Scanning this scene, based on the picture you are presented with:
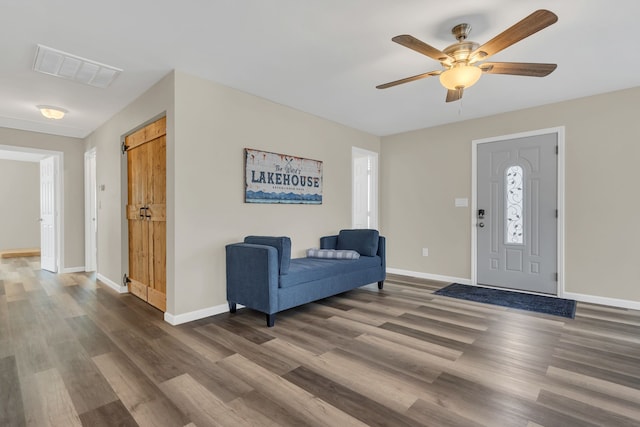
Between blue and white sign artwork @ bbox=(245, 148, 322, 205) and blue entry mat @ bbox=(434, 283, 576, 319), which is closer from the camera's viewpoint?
blue entry mat @ bbox=(434, 283, 576, 319)

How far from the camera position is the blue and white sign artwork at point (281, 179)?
3518 mm

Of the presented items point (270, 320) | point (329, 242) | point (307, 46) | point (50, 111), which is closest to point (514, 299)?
point (329, 242)

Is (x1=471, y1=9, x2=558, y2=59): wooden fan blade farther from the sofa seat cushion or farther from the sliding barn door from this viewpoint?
the sliding barn door

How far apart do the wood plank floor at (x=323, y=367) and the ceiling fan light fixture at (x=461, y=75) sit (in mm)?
1988

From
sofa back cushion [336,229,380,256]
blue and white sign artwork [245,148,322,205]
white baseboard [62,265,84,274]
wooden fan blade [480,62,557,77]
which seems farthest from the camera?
white baseboard [62,265,84,274]

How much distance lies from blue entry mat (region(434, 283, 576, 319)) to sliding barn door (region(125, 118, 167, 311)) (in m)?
3.39

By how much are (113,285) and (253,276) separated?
256cm

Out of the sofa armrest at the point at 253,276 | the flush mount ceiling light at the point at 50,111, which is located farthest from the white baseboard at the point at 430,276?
the flush mount ceiling light at the point at 50,111

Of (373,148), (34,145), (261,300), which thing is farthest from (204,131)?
(34,145)

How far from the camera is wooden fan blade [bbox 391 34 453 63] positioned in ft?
6.23

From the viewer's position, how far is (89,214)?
5.54 metres

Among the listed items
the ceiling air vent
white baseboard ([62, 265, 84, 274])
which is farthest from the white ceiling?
white baseboard ([62, 265, 84, 274])

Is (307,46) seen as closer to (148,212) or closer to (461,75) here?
(461,75)

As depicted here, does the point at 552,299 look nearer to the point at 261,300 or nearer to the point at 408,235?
the point at 408,235
